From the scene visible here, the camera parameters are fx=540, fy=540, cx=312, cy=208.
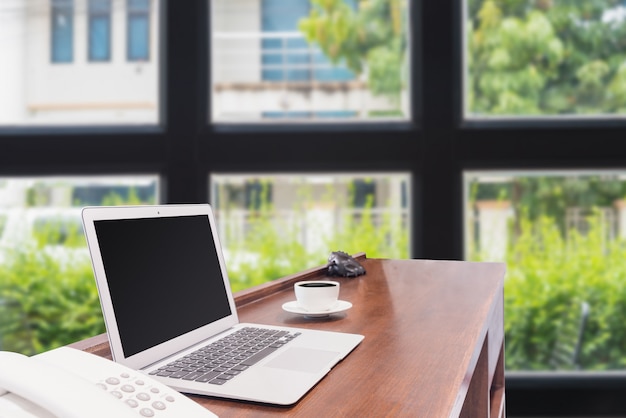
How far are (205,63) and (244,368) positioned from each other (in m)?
1.95

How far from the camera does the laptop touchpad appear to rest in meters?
0.59

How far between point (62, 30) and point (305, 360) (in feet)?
7.51

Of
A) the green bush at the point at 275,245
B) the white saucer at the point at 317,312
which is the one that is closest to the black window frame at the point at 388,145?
the green bush at the point at 275,245

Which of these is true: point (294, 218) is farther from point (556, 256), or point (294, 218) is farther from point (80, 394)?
point (80, 394)

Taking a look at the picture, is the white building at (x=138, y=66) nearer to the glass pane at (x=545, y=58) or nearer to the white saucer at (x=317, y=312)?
the glass pane at (x=545, y=58)

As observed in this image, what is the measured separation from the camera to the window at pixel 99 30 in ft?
7.82

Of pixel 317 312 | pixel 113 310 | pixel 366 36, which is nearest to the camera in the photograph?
pixel 113 310

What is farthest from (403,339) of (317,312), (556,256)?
(556,256)

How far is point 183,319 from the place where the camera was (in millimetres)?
648

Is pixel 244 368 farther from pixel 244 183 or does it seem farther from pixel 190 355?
pixel 244 183

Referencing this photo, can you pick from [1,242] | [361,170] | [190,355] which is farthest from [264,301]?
[1,242]

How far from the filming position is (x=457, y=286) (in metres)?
1.07

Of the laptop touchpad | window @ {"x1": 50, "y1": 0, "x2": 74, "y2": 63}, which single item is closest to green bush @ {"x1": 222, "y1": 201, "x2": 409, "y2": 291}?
window @ {"x1": 50, "y1": 0, "x2": 74, "y2": 63}

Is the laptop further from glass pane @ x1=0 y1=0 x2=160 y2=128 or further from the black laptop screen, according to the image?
glass pane @ x1=0 y1=0 x2=160 y2=128
